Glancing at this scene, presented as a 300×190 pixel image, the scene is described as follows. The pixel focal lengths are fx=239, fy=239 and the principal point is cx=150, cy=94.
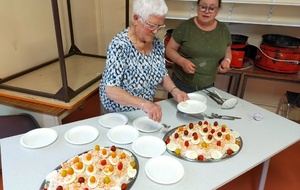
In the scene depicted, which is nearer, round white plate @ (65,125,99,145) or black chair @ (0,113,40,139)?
round white plate @ (65,125,99,145)

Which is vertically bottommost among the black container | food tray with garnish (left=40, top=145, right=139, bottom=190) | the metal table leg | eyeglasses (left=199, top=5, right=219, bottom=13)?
the metal table leg

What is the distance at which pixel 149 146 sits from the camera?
3.63 ft

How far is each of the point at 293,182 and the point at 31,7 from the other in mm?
2558

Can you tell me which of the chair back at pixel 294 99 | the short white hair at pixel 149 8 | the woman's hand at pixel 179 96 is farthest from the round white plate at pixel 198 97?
the chair back at pixel 294 99

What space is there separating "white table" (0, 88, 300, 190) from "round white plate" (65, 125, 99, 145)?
0.07ft

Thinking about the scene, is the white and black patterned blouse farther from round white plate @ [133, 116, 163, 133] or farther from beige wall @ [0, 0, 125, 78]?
beige wall @ [0, 0, 125, 78]

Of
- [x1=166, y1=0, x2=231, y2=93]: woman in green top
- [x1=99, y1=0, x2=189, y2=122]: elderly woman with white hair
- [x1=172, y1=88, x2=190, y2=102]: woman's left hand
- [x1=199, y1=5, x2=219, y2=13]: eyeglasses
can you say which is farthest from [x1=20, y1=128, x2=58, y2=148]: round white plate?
[x1=199, y1=5, x2=219, y2=13]: eyeglasses

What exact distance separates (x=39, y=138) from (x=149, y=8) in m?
0.80

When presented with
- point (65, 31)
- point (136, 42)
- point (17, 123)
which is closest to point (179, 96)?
point (136, 42)

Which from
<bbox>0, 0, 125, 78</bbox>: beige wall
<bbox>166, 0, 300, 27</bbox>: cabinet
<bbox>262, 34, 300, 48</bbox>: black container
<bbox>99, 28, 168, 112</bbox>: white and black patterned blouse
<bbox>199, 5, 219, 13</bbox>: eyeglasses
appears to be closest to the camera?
<bbox>99, 28, 168, 112</bbox>: white and black patterned blouse

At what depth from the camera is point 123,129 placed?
1.22m

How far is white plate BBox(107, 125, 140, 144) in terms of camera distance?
113cm

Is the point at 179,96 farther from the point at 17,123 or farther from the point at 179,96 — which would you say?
the point at 17,123

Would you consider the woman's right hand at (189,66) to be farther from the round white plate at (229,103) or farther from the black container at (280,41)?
the black container at (280,41)
